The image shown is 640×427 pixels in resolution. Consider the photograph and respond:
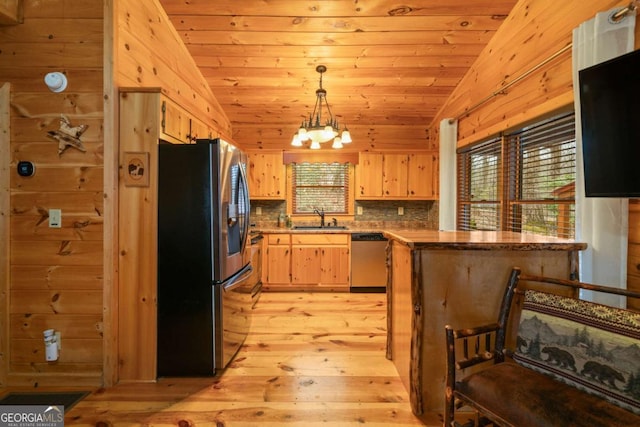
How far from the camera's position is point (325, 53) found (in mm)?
3080

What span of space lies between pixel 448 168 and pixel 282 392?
3.03 m

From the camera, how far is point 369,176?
4.33m

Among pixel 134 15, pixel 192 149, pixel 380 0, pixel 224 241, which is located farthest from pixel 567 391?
pixel 134 15

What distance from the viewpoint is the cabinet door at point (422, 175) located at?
4273 millimetres

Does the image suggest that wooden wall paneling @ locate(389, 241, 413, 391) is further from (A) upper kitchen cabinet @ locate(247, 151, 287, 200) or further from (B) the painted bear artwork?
(A) upper kitchen cabinet @ locate(247, 151, 287, 200)

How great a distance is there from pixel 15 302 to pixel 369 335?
109 inches

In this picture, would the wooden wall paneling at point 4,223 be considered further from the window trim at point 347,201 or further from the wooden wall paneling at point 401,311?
the window trim at point 347,201

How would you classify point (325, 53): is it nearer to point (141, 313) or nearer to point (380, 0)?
point (380, 0)

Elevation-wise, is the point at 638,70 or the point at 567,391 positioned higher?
the point at 638,70

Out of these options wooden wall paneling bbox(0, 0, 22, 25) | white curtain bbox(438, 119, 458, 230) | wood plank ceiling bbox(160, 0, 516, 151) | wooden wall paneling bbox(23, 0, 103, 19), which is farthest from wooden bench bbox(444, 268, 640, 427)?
wooden wall paneling bbox(0, 0, 22, 25)

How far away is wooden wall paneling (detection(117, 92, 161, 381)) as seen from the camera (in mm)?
2037

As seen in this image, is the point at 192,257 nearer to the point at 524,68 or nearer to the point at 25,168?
the point at 25,168

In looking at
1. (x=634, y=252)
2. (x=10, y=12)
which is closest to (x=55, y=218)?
(x=10, y=12)

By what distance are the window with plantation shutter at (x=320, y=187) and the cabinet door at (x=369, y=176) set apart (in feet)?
0.92
